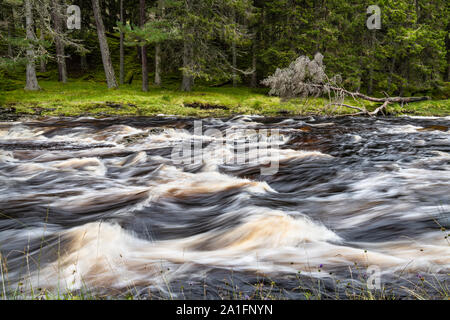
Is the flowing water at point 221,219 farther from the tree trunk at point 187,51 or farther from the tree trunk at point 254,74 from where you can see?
the tree trunk at point 254,74

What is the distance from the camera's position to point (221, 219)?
16.0ft

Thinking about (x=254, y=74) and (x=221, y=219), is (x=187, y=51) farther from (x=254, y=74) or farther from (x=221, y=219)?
(x=221, y=219)

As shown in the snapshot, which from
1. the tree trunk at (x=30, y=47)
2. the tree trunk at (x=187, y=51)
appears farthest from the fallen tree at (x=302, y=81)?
the tree trunk at (x=30, y=47)

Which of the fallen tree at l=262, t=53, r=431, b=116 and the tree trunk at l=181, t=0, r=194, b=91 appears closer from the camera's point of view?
the fallen tree at l=262, t=53, r=431, b=116

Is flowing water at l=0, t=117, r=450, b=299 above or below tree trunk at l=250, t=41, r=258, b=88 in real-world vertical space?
below

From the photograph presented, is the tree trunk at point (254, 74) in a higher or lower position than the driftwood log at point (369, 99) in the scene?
higher

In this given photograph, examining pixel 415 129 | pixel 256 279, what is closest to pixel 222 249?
pixel 256 279

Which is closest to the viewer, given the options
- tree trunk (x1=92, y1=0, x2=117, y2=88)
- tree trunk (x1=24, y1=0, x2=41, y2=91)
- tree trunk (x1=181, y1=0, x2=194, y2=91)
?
tree trunk (x1=24, y1=0, x2=41, y2=91)

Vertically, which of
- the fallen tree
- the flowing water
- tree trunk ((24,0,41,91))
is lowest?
the flowing water

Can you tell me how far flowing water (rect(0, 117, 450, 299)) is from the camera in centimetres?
315

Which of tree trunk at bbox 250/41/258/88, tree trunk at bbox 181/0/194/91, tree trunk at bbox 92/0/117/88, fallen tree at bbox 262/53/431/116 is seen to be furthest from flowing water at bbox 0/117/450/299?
tree trunk at bbox 250/41/258/88

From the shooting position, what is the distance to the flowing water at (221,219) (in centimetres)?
315

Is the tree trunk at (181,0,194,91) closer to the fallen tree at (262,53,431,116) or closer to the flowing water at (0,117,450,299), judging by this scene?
the fallen tree at (262,53,431,116)

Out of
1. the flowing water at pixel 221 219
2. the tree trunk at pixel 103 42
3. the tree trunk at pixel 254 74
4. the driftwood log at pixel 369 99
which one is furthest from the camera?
the tree trunk at pixel 254 74
